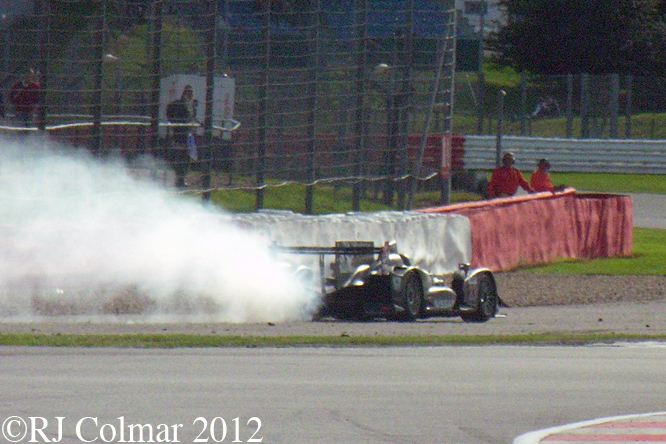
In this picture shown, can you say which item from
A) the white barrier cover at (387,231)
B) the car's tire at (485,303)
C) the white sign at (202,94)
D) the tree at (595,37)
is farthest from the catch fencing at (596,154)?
the car's tire at (485,303)

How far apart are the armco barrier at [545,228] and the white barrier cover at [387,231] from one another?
45 centimetres

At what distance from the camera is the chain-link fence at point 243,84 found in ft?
42.1

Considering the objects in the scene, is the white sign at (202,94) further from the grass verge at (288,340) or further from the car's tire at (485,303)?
the grass verge at (288,340)

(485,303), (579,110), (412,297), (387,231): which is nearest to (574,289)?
(387,231)

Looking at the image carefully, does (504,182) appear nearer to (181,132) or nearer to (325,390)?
(181,132)

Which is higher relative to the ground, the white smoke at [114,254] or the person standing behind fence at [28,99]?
the person standing behind fence at [28,99]

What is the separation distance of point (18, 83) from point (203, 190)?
2555 millimetres

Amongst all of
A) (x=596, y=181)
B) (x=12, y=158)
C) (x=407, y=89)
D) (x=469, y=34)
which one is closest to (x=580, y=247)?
(x=407, y=89)

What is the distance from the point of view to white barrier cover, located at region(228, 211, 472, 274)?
1360cm

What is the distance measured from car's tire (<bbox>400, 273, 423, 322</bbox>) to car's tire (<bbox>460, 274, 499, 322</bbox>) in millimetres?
628

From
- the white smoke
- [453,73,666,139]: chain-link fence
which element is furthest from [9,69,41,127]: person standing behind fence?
[453,73,666,139]: chain-link fence

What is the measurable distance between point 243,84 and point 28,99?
283cm

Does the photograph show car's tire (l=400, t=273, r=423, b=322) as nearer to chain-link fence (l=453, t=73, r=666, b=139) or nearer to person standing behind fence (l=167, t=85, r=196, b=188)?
person standing behind fence (l=167, t=85, r=196, b=188)

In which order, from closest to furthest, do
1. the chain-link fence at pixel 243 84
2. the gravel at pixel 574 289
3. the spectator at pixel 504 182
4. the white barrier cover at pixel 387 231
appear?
the chain-link fence at pixel 243 84
the white barrier cover at pixel 387 231
the gravel at pixel 574 289
the spectator at pixel 504 182
